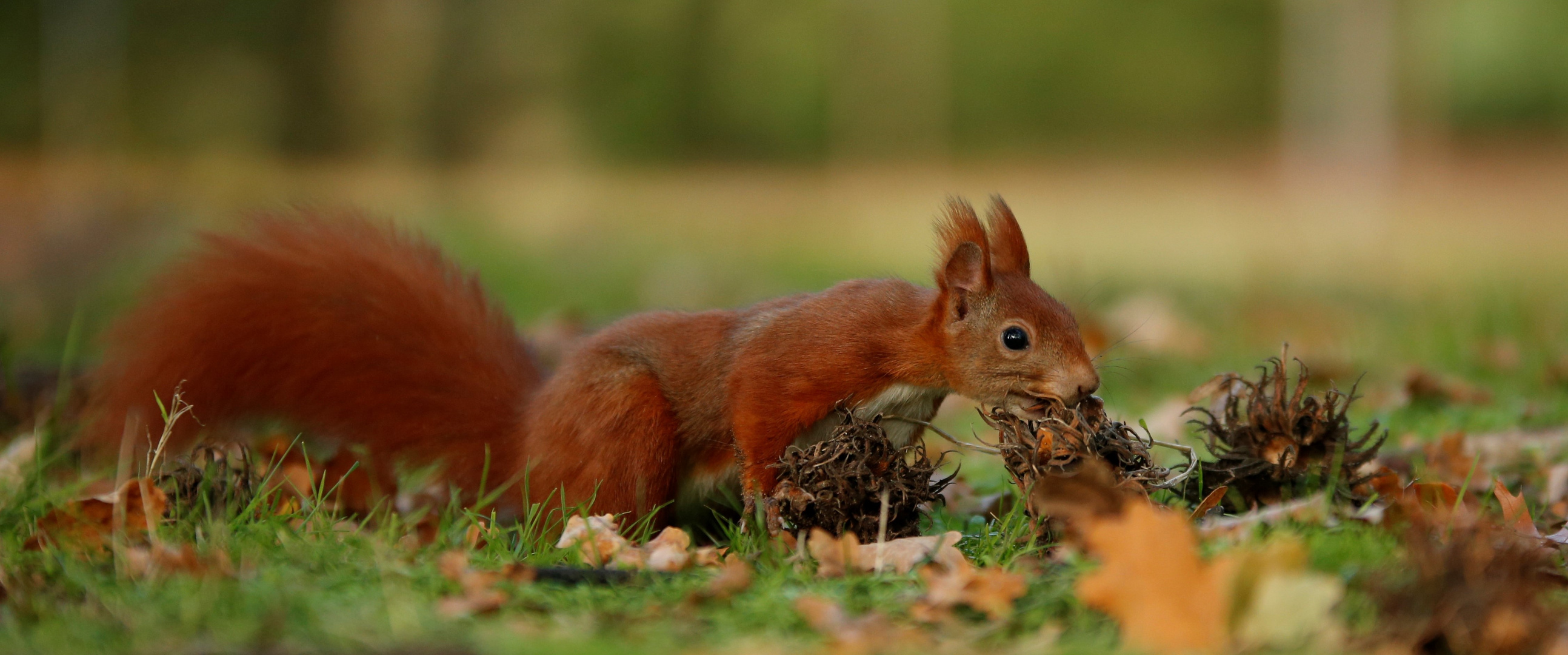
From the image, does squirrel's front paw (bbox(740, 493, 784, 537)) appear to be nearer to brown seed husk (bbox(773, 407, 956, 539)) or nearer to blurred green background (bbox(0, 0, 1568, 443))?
brown seed husk (bbox(773, 407, 956, 539))

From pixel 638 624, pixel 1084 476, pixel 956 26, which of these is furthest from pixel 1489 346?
pixel 956 26

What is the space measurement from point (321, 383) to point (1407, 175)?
484 inches

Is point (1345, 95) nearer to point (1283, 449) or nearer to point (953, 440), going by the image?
point (1283, 449)

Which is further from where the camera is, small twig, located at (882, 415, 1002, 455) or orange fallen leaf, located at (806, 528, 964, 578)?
small twig, located at (882, 415, 1002, 455)

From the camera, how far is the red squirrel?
92.7 inches

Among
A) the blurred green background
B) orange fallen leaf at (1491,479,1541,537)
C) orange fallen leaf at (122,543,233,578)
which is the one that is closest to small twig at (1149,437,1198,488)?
orange fallen leaf at (1491,479,1541,537)

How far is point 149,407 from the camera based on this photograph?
2551mm

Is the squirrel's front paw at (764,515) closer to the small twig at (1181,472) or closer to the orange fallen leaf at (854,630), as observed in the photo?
the orange fallen leaf at (854,630)

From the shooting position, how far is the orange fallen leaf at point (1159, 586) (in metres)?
1.47

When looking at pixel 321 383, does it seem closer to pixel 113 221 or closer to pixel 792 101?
pixel 113 221

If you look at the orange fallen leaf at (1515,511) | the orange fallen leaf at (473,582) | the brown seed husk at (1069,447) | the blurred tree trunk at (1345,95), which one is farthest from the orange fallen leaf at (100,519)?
the blurred tree trunk at (1345,95)

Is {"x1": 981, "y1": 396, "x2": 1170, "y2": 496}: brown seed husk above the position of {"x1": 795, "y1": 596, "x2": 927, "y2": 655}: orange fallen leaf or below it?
above

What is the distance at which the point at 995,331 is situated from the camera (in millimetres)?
2350

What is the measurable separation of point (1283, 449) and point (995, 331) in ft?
1.72
